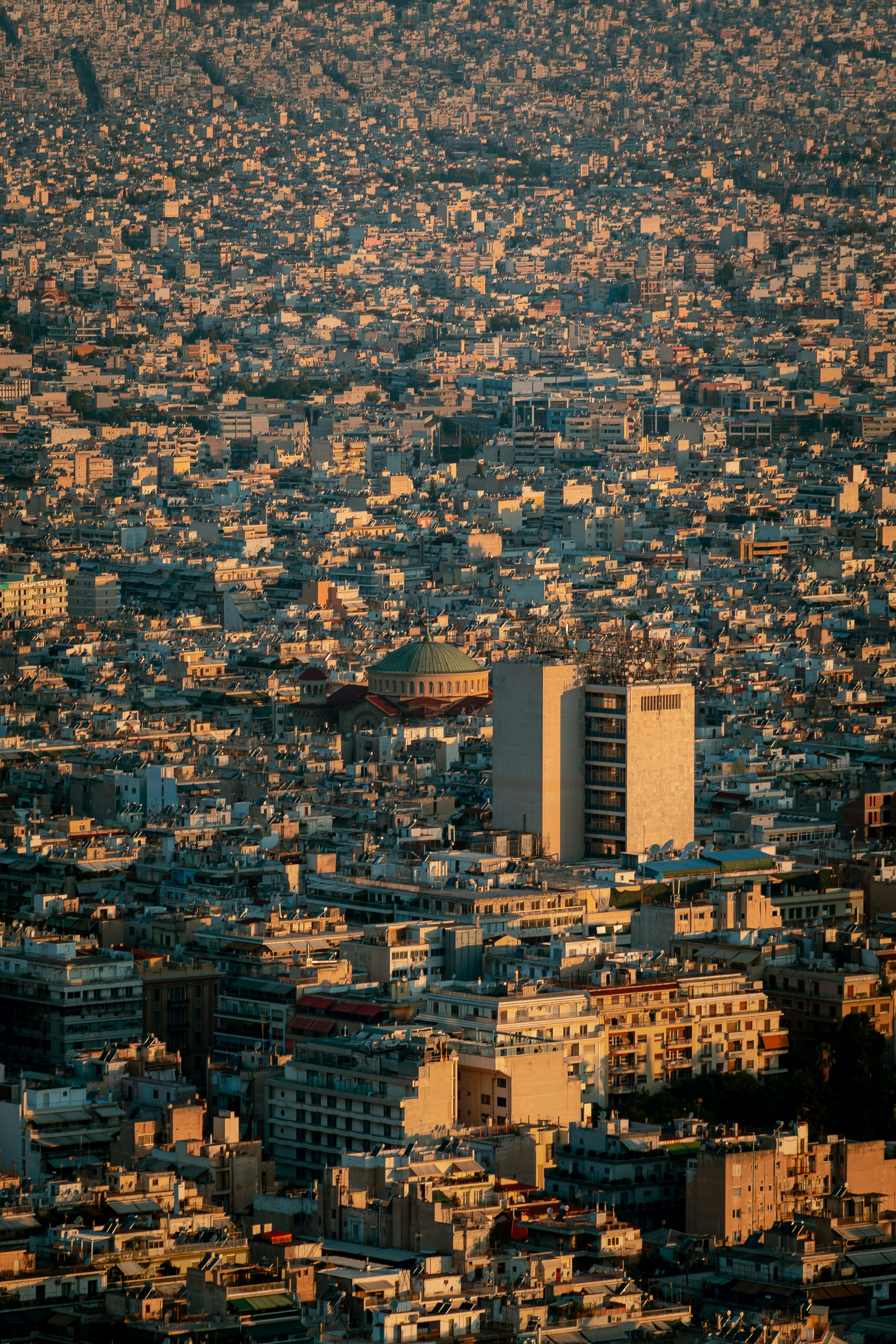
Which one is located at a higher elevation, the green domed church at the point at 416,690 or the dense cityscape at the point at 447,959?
the green domed church at the point at 416,690

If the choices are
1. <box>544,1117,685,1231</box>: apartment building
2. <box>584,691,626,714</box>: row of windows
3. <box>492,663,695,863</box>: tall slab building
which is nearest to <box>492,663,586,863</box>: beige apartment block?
<box>492,663,695,863</box>: tall slab building

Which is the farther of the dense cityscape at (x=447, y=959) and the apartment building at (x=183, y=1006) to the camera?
the apartment building at (x=183, y=1006)

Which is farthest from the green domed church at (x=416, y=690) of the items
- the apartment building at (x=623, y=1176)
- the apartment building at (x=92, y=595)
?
the apartment building at (x=623, y=1176)

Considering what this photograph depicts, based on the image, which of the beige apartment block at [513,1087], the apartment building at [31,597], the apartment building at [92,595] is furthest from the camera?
the apartment building at [92,595]

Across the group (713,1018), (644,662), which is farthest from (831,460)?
(713,1018)

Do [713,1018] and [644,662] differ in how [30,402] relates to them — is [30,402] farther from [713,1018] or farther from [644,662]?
[713,1018]

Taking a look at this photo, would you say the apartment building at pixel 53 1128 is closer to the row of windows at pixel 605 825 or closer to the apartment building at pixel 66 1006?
the apartment building at pixel 66 1006

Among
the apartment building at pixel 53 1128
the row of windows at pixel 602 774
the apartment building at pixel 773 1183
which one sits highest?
the row of windows at pixel 602 774

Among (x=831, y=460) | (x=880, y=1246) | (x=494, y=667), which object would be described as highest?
(x=831, y=460)
